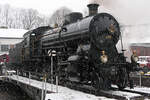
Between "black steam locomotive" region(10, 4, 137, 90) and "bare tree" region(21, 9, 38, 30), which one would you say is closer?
"black steam locomotive" region(10, 4, 137, 90)

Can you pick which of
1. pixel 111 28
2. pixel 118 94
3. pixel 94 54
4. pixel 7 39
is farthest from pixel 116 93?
pixel 7 39

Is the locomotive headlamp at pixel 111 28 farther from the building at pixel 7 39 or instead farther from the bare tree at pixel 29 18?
the bare tree at pixel 29 18

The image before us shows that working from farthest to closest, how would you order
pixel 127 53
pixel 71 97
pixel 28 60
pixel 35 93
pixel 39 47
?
pixel 127 53, pixel 28 60, pixel 39 47, pixel 35 93, pixel 71 97

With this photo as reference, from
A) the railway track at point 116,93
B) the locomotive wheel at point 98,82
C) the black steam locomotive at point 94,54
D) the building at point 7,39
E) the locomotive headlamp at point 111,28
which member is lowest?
the railway track at point 116,93

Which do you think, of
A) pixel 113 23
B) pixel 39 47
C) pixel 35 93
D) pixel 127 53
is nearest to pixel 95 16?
pixel 113 23

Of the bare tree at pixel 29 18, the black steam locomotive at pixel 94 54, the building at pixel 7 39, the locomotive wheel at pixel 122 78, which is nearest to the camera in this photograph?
the black steam locomotive at pixel 94 54

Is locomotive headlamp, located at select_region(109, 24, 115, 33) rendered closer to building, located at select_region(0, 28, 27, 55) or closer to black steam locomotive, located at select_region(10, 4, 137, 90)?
black steam locomotive, located at select_region(10, 4, 137, 90)

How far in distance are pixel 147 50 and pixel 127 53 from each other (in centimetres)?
2522

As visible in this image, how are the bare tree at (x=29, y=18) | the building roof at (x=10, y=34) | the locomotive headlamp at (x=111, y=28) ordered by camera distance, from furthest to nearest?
the bare tree at (x=29, y=18), the building roof at (x=10, y=34), the locomotive headlamp at (x=111, y=28)

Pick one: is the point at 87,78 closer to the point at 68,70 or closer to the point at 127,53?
the point at 68,70

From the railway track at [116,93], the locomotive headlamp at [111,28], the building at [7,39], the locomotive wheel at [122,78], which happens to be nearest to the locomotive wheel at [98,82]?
the railway track at [116,93]

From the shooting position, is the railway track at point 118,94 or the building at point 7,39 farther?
the building at point 7,39

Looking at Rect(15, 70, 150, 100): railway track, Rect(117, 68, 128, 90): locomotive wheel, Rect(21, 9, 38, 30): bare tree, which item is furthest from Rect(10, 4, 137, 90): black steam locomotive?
Rect(21, 9, 38, 30): bare tree

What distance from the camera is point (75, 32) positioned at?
1220 centimetres
